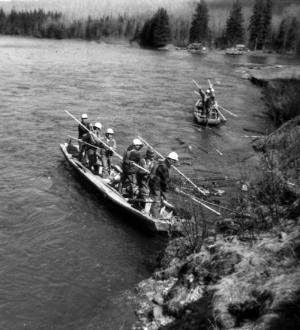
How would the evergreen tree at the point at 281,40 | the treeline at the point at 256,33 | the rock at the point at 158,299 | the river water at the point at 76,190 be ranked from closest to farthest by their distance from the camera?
1. the rock at the point at 158,299
2. the river water at the point at 76,190
3. the evergreen tree at the point at 281,40
4. the treeline at the point at 256,33

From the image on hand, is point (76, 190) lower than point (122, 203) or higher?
lower

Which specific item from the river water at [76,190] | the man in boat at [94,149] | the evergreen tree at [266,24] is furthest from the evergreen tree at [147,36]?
the man in boat at [94,149]

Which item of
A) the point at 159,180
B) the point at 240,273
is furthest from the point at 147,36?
the point at 240,273

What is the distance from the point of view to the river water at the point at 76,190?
920cm

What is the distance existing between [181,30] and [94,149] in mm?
108296

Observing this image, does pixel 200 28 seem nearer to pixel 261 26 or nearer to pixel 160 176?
pixel 261 26

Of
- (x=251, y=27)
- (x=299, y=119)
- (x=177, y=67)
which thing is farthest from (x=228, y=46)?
(x=299, y=119)

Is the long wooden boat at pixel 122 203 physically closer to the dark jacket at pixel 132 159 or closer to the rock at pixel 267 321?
the dark jacket at pixel 132 159

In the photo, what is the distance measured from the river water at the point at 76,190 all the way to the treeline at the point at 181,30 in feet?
224

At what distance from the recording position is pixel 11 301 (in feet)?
29.9

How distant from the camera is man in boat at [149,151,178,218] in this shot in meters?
11.4

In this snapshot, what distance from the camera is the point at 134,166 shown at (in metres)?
12.9

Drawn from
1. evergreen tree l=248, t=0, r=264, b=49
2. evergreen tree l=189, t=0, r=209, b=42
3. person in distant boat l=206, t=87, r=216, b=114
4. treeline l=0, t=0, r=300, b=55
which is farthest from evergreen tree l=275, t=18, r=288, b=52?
person in distant boat l=206, t=87, r=216, b=114

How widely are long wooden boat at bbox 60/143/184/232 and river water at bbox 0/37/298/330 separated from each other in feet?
1.08
